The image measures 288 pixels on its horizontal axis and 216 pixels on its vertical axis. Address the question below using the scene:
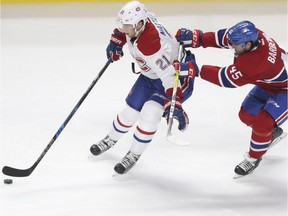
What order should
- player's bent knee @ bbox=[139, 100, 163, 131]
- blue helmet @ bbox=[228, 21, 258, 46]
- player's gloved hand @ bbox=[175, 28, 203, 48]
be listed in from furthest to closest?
player's gloved hand @ bbox=[175, 28, 203, 48] < player's bent knee @ bbox=[139, 100, 163, 131] < blue helmet @ bbox=[228, 21, 258, 46]

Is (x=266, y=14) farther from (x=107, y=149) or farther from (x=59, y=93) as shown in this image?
(x=107, y=149)

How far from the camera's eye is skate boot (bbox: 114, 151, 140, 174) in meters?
4.00

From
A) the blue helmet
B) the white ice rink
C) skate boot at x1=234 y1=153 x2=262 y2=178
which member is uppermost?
the blue helmet

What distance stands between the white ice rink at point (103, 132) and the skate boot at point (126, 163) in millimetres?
50

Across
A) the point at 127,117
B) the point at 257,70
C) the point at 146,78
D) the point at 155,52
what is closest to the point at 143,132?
the point at 127,117

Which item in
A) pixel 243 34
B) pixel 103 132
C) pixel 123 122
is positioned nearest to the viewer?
pixel 243 34

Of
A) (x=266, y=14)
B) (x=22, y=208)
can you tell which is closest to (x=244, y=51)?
(x=22, y=208)

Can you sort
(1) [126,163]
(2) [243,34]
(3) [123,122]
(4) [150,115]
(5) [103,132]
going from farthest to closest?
(5) [103,132] < (3) [123,122] < (1) [126,163] < (4) [150,115] < (2) [243,34]

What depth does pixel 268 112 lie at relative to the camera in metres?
3.90

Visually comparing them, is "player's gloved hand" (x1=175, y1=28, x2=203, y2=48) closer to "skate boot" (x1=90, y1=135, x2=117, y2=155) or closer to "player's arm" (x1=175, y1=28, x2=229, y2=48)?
"player's arm" (x1=175, y1=28, x2=229, y2=48)

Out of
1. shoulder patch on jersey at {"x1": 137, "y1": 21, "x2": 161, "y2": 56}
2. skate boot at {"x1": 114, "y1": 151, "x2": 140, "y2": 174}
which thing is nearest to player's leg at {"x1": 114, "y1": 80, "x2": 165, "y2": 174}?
skate boot at {"x1": 114, "y1": 151, "x2": 140, "y2": 174}

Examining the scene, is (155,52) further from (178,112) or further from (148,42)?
(178,112)

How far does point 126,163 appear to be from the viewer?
4.03 metres

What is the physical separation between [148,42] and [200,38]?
1.37 ft
